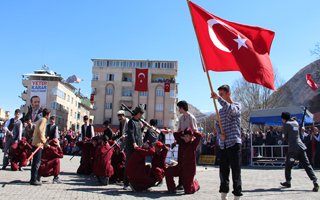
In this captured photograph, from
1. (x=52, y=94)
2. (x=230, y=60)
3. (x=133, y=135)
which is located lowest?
(x=133, y=135)

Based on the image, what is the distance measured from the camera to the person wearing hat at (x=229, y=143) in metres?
6.31

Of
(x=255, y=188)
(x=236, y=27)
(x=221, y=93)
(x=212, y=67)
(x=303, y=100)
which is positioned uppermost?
(x=303, y=100)

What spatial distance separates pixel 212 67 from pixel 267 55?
4.52 feet

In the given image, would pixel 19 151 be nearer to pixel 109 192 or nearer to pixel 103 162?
pixel 103 162

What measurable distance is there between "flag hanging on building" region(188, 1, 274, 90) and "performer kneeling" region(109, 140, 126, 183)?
13.9 ft

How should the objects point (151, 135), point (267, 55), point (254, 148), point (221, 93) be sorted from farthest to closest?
point (254, 148) → point (151, 135) → point (267, 55) → point (221, 93)

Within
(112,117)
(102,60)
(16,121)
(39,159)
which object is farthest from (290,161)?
(102,60)

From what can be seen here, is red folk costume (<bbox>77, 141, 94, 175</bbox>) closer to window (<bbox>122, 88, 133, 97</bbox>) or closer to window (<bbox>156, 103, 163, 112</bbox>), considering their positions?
window (<bbox>156, 103, 163, 112</bbox>)

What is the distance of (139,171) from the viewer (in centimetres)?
818

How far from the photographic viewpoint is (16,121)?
13.0 meters

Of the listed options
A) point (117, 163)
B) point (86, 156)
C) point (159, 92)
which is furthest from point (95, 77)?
point (117, 163)

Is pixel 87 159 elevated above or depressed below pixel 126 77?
below

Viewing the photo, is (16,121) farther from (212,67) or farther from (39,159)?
(212,67)

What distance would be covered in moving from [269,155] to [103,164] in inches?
515
